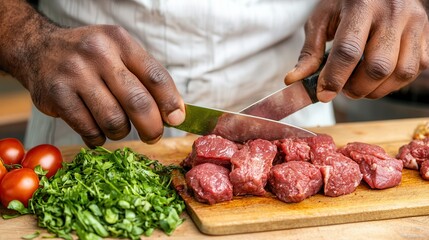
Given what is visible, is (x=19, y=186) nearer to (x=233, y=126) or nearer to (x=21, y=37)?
(x=21, y=37)

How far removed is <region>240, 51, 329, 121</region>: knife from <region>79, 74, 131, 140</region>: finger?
0.71 m

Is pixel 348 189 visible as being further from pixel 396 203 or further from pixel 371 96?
pixel 371 96

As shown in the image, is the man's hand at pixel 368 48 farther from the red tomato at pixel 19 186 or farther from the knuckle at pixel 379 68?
the red tomato at pixel 19 186

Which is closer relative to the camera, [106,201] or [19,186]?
[106,201]

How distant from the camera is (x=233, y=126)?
3.13m

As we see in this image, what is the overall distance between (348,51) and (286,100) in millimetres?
438

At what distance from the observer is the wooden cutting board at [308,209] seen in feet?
8.64

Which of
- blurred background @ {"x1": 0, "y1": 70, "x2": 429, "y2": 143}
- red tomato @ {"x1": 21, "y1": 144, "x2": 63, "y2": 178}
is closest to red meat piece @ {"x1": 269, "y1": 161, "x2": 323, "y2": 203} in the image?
red tomato @ {"x1": 21, "y1": 144, "x2": 63, "y2": 178}

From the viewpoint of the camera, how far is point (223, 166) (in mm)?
3018

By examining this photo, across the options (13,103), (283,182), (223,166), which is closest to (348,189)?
(283,182)

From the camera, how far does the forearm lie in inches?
114

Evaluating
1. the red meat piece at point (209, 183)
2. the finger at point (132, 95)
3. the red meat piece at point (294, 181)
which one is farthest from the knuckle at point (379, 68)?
the finger at point (132, 95)

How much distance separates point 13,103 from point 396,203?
4993mm

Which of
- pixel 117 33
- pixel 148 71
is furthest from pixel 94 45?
pixel 148 71
